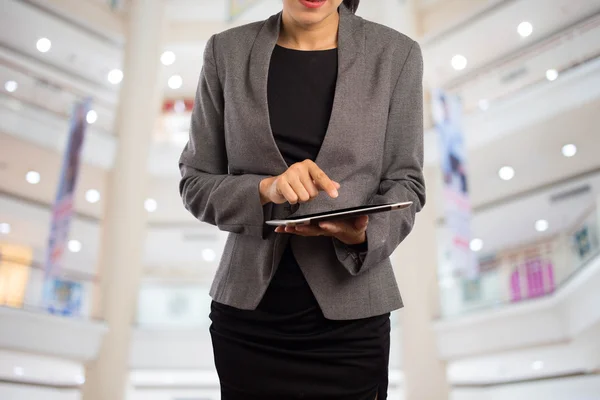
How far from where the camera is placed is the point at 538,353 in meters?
8.59

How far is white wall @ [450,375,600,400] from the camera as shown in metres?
8.56

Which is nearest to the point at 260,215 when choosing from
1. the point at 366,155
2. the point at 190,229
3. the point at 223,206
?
the point at 223,206

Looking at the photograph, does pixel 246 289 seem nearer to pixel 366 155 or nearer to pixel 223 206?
pixel 223 206

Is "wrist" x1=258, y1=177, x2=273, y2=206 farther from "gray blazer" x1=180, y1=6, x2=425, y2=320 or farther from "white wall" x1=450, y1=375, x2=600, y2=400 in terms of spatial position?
"white wall" x1=450, y1=375, x2=600, y2=400

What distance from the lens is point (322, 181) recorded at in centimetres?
74

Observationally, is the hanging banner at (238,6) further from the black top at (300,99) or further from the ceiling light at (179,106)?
the black top at (300,99)

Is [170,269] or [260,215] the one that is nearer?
[260,215]

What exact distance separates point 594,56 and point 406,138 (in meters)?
8.17

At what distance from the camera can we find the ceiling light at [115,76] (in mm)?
10992

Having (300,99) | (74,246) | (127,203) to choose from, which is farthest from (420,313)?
(300,99)

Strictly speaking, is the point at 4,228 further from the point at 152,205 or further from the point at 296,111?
the point at 296,111

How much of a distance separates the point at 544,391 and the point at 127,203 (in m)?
6.68

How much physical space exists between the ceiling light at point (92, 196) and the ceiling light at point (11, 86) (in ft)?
6.91

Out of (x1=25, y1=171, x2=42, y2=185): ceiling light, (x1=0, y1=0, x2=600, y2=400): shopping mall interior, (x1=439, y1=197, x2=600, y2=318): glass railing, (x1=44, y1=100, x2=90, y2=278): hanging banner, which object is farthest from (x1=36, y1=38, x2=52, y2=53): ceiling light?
(x1=439, y1=197, x2=600, y2=318): glass railing
